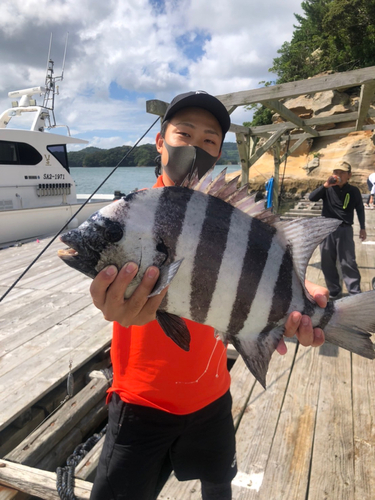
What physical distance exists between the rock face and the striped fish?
73.4 ft

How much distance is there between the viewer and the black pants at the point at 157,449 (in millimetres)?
1460

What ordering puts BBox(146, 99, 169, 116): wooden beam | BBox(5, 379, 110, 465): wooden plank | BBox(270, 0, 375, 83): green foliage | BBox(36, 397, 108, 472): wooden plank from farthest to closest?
1. BBox(270, 0, 375, 83): green foliage
2. BBox(146, 99, 169, 116): wooden beam
3. BBox(36, 397, 108, 472): wooden plank
4. BBox(5, 379, 110, 465): wooden plank

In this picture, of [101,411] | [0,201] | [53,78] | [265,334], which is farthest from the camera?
[53,78]

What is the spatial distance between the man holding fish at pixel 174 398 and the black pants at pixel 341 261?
12.8 feet

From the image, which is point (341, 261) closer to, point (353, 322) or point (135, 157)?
point (353, 322)

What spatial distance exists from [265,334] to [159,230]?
0.58m

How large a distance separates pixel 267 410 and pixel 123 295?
204 cm

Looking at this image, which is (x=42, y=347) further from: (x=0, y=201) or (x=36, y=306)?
(x=0, y=201)

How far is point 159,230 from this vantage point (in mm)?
1103

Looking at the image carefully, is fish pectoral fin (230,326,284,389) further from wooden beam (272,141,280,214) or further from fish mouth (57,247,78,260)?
wooden beam (272,141,280,214)

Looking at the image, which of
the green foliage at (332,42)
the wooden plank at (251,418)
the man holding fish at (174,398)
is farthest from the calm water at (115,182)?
the green foliage at (332,42)

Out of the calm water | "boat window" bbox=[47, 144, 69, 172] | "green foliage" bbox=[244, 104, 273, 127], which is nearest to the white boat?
"boat window" bbox=[47, 144, 69, 172]

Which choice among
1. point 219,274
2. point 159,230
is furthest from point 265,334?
point 159,230

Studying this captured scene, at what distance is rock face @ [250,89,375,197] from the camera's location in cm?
2267
